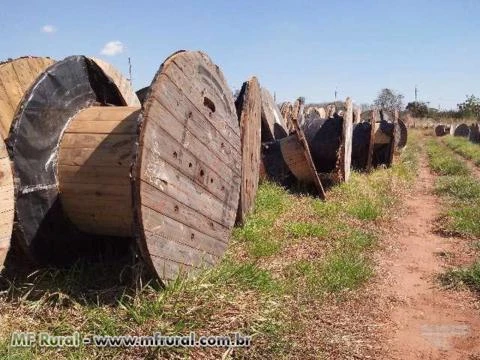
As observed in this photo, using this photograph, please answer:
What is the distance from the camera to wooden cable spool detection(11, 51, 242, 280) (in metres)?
2.92

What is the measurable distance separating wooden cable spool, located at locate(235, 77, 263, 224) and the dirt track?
1.60 m

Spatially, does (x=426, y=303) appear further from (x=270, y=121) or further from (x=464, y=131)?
(x=464, y=131)

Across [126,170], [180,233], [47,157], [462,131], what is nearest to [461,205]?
[180,233]

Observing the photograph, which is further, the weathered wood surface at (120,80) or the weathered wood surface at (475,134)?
the weathered wood surface at (475,134)

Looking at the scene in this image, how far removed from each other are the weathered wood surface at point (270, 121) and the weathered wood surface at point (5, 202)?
208 inches

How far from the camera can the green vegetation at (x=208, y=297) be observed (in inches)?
108

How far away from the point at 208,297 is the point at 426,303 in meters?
1.86

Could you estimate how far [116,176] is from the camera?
3.22 meters

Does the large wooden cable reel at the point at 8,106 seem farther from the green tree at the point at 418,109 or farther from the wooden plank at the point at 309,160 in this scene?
the green tree at the point at 418,109

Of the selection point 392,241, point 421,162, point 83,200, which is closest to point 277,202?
point 392,241

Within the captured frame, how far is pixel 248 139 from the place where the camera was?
5355 mm

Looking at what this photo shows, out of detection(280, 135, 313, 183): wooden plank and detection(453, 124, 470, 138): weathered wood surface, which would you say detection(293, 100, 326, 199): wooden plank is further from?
detection(453, 124, 470, 138): weathered wood surface

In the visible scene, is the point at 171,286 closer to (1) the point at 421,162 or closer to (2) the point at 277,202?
(2) the point at 277,202

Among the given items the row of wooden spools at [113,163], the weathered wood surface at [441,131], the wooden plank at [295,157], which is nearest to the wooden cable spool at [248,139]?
the wooden plank at [295,157]
